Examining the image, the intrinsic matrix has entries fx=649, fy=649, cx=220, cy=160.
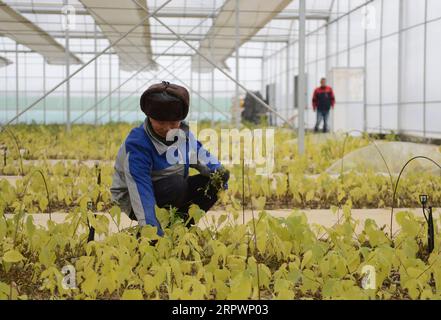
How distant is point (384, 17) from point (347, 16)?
2053mm

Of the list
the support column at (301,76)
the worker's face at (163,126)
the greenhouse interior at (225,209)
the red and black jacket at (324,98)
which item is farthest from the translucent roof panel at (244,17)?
the worker's face at (163,126)

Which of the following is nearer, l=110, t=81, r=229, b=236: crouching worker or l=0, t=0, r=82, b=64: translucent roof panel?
l=110, t=81, r=229, b=236: crouching worker

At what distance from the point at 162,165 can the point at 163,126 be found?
0.22m

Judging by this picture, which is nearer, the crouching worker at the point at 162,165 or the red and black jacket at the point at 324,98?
the crouching worker at the point at 162,165

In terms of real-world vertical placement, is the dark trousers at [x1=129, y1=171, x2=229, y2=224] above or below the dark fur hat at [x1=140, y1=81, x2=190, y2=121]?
below

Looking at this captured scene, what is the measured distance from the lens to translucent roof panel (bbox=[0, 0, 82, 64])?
1119 centimetres

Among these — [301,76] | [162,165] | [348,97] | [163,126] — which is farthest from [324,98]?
[163,126]

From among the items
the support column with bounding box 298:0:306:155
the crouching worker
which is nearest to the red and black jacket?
the support column with bounding box 298:0:306:155

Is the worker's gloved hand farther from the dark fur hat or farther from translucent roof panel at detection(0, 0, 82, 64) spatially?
translucent roof panel at detection(0, 0, 82, 64)

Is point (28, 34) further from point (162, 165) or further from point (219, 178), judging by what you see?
point (219, 178)

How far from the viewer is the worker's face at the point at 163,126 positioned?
8.83ft

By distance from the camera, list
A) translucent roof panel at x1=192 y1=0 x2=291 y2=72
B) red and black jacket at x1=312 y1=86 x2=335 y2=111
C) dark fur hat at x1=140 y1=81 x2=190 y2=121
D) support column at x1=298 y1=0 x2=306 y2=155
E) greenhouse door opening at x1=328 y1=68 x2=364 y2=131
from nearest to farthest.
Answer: dark fur hat at x1=140 y1=81 x2=190 y2=121, support column at x1=298 y1=0 x2=306 y2=155, translucent roof panel at x1=192 y1=0 x2=291 y2=72, red and black jacket at x1=312 y1=86 x2=335 y2=111, greenhouse door opening at x1=328 y1=68 x2=364 y2=131

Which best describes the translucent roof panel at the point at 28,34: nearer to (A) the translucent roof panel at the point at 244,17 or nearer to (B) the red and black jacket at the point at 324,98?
(A) the translucent roof panel at the point at 244,17
